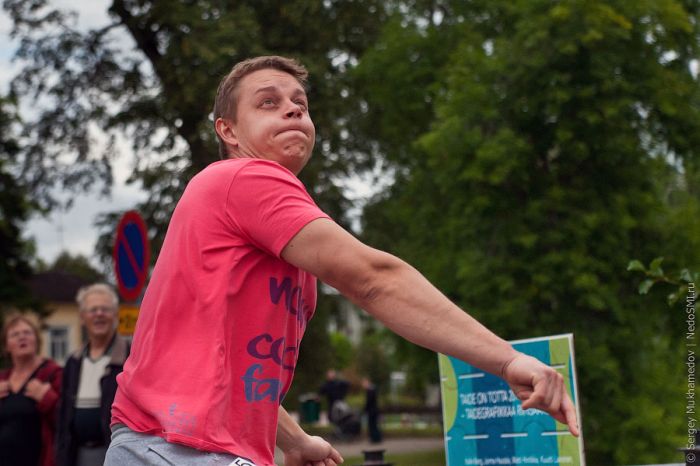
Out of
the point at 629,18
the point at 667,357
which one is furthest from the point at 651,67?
the point at 667,357

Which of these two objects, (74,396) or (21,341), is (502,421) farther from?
(21,341)

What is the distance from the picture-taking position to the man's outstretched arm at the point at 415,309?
2031 mm

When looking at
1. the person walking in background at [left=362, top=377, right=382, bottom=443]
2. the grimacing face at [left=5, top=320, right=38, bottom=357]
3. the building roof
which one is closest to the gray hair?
the grimacing face at [left=5, top=320, right=38, bottom=357]

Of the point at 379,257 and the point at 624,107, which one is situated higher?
the point at 624,107

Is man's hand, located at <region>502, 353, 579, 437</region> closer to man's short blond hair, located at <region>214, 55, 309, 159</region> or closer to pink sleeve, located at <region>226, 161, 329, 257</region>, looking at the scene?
pink sleeve, located at <region>226, 161, 329, 257</region>

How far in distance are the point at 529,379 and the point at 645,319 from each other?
16837 millimetres

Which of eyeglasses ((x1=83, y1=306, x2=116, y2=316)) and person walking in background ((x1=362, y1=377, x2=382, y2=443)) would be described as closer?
eyeglasses ((x1=83, y1=306, x2=116, y2=316))

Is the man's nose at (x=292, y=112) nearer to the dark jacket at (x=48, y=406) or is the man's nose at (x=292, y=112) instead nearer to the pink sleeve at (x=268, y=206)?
the pink sleeve at (x=268, y=206)

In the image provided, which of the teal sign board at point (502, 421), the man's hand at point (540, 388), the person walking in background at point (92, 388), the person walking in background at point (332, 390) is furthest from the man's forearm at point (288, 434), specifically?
the person walking in background at point (332, 390)

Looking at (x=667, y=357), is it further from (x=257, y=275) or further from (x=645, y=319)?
(x=257, y=275)

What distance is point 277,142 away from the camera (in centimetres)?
257

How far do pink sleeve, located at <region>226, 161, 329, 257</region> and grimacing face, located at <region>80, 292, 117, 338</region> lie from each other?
18.5 ft

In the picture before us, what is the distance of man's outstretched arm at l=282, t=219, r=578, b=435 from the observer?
6.66ft

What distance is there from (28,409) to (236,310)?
20.8 ft
